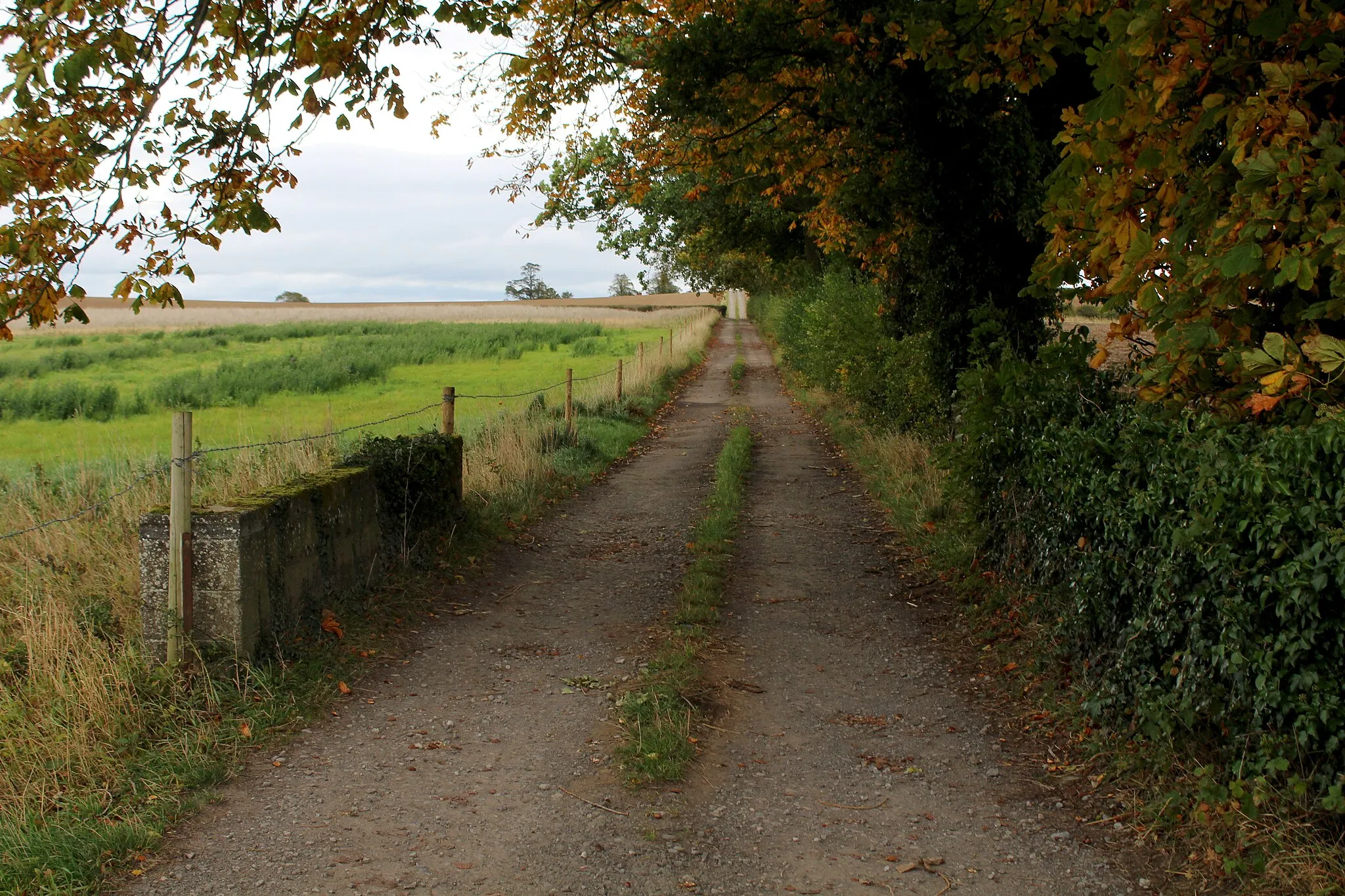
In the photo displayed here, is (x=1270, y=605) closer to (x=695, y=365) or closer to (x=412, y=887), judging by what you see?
(x=412, y=887)

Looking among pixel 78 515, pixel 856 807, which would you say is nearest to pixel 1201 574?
pixel 856 807

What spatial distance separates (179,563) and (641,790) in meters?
2.98

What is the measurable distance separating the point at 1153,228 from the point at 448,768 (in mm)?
4654

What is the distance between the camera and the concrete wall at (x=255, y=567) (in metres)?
5.80

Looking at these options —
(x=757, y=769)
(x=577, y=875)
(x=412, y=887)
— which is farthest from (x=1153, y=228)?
(x=412, y=887)

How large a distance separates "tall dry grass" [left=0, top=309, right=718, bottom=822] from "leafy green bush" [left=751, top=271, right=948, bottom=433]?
531cm

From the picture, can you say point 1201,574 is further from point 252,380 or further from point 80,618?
point 252,380

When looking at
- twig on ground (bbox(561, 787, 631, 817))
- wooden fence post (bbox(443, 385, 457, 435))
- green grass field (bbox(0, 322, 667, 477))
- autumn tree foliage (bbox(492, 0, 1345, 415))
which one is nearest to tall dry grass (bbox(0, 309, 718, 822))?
wooden fence post (bbox(443, 385, 457, 435))

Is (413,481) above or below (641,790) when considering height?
above

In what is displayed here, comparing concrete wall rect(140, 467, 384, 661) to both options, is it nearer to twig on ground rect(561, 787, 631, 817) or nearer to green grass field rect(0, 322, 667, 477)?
twig on ground rect(561, 787, 631, 817)

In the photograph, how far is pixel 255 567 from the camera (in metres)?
5.98

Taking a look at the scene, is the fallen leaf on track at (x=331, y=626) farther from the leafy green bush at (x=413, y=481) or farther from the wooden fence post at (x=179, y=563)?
the leafy green bush at (x=413, y=481)

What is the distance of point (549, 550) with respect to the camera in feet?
32.7

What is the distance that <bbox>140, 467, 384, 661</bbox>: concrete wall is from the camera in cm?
580
